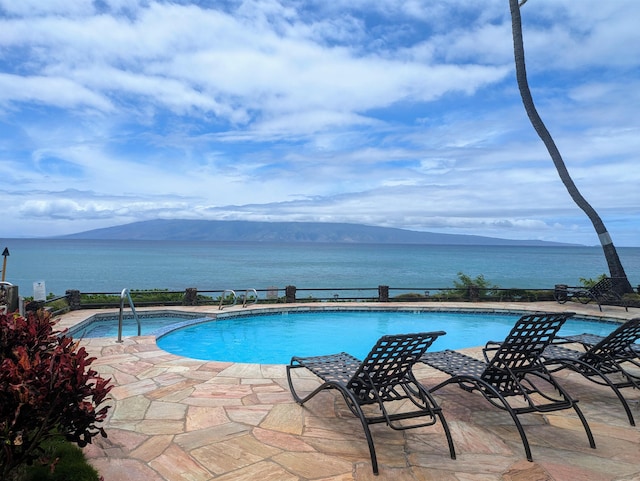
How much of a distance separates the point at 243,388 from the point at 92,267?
74.2 meters

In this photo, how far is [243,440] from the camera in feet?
12.7

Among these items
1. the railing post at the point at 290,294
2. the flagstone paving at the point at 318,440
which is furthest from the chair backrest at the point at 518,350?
the railing post at the point at 290,294

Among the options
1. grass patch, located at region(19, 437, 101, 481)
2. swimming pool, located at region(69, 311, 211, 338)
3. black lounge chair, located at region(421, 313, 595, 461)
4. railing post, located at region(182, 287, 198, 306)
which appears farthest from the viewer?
railing post, located at region(182, 287, 198, 306)

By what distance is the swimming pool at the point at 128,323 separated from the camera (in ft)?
35.9

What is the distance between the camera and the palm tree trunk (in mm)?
15977

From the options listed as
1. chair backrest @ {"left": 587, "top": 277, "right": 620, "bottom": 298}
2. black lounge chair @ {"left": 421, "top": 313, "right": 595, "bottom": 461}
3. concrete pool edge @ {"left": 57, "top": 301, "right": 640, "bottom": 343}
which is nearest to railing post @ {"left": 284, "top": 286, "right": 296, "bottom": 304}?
concrete pool edge @ {"left": 57, "top": 301, "right": 640, "bottom": 343}

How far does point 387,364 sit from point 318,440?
3.02 ft

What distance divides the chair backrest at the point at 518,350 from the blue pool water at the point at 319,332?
5.46 m

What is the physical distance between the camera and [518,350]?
14.5 feet

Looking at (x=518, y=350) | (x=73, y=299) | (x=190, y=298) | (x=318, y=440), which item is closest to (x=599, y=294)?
(x=518, y=350)

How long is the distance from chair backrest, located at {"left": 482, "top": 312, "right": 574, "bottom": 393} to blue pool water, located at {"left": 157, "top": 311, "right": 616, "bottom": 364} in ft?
17.9

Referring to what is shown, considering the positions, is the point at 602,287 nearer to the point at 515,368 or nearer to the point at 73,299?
the point at 515,368

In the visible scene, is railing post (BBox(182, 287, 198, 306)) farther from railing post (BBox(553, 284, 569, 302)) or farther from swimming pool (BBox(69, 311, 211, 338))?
railing post (BBox(553, 284, 569, 302))

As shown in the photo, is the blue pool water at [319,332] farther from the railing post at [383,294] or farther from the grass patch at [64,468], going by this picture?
the grass patch at [64,468]
